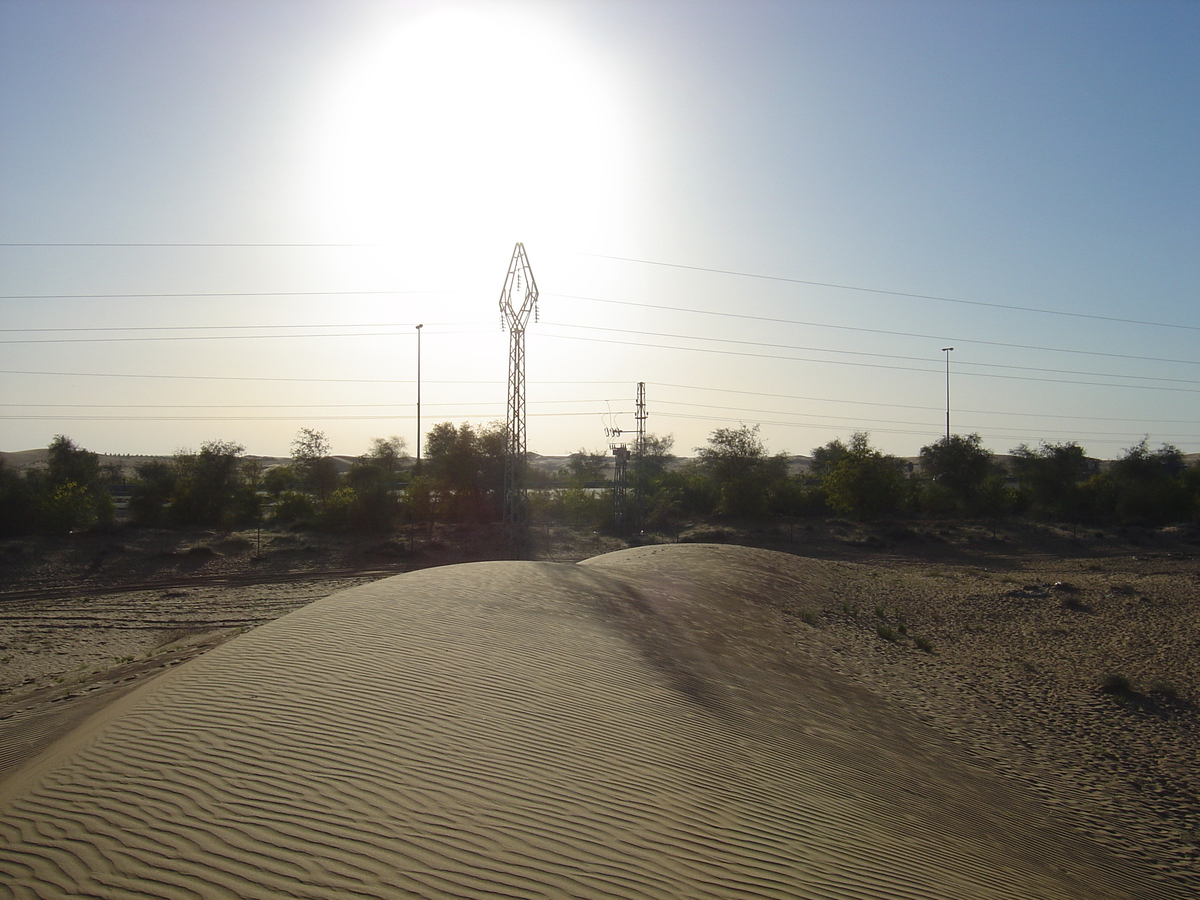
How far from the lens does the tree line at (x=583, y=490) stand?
139 feet

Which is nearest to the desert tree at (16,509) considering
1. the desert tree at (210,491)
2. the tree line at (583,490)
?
the tree line at (583,490)

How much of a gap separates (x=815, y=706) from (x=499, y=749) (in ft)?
23.0

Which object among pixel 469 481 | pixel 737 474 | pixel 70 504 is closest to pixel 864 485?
pixel 737 474

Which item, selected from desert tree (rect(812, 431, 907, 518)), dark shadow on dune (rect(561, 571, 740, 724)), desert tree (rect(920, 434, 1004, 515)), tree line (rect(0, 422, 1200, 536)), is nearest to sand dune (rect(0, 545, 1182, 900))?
dark shadow on dune (rect(561, 571, 740, 724))

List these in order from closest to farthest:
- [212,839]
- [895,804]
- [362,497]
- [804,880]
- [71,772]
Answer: [212,839]
[804,880]
[71,772]
[895,804]
[362,497]

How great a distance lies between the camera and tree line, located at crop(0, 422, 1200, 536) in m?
42.4

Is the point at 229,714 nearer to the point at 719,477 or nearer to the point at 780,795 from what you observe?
the point at 780,795

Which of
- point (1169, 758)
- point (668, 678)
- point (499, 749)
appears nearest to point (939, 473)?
point (1169, 758)

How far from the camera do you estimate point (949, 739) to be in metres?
12.2

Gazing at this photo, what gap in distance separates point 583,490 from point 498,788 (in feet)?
140

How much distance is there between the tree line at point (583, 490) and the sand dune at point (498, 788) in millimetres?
30348

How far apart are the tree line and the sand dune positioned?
30.3 metres

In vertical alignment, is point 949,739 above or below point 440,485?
below

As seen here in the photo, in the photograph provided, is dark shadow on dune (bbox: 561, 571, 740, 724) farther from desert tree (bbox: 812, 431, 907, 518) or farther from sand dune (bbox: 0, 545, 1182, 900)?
desert tree (bbox: 812, 431, 907, 518)
